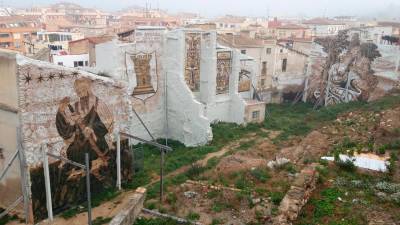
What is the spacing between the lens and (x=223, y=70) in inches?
1174

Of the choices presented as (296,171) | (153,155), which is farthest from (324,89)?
(296,171)

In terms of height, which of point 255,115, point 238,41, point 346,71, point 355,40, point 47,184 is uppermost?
point 355,40

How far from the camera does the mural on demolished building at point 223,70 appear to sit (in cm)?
2950

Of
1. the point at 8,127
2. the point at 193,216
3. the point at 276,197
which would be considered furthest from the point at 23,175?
the point at 276,197

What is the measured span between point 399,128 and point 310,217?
444 inches

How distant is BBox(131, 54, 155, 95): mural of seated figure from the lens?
83.2ft

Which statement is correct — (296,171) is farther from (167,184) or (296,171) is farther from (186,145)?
(186,145)

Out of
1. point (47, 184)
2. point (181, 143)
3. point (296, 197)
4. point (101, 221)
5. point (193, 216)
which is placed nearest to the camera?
point (296, 197)

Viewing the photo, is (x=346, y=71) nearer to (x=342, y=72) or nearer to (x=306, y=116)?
(x=342, y=72)

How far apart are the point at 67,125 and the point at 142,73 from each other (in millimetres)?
10919

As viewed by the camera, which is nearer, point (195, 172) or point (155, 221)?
point (155, 221)

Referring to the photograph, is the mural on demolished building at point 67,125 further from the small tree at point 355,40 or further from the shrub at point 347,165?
the small tree at point 355,40

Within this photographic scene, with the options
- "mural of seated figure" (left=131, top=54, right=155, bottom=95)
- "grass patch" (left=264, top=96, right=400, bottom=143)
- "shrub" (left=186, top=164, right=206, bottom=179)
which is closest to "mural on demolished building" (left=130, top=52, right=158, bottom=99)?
"mural of seated figure" (left=131, top=54, right=155, bottom=95)

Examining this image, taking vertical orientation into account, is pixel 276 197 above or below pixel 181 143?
above
